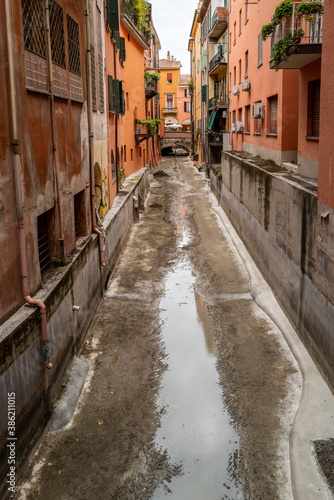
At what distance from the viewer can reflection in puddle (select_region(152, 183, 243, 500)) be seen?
601cm

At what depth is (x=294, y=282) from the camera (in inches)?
393

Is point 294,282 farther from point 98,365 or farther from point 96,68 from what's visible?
point 96,68

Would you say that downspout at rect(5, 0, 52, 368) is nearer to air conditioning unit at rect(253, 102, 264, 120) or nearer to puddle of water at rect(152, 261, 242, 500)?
puddle of water at rect(152, 261, 242, 500)

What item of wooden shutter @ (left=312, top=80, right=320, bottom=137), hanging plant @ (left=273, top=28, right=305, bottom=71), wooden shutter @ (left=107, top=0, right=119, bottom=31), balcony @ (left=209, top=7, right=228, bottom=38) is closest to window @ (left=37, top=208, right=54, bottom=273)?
hanging plant @ (left=273, top=28, right=305, bottom=71)

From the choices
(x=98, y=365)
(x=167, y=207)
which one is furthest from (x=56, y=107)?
(x=167, y=207)

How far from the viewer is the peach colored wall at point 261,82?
50.0 ft

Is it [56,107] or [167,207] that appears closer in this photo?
[56,107]

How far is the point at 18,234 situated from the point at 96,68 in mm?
9395

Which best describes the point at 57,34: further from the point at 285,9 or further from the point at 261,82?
the point at 261,82

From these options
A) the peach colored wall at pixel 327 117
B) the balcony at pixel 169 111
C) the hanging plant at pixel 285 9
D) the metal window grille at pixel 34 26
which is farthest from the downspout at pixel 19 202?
the balcony at pixel 169 111

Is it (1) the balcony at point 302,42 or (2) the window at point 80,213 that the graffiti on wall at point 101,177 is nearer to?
(2) the window at point 80,213

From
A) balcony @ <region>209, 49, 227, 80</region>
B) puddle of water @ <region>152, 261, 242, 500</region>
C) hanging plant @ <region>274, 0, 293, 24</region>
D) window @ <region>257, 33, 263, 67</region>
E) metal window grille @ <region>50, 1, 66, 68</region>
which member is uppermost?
balcony @ <region>209, 49, 227, 80</region>

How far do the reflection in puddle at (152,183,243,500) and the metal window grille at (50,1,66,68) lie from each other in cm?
598

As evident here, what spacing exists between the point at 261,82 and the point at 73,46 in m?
10.5
